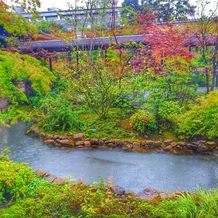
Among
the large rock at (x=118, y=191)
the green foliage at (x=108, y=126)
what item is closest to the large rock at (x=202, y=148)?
the green foliage at (x=108, y=126)

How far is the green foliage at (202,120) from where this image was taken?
5.68 m

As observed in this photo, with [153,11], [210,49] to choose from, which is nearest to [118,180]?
[210,49]

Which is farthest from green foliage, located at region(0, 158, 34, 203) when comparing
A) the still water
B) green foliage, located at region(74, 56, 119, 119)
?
green foliage, located at region(74, 56, 119, 119)

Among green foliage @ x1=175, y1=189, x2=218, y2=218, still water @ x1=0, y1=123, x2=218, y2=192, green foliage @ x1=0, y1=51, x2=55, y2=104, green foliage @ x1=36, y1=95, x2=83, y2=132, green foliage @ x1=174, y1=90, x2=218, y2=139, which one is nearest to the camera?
green foliage @ x1=0, y1=51, x2=55, y2=104

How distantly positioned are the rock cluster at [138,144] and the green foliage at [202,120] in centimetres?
28

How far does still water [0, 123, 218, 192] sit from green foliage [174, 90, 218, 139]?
0.65 m

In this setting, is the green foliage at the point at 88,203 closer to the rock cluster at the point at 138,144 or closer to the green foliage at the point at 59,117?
the rock cluster at the point at 138,144

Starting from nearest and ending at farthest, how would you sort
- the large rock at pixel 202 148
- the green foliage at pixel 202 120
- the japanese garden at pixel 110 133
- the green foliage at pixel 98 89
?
the japanese garden at pixel 110 133, the green foliage at pixel 202 120, the large rock at pixel 202 148, the green foliage at pixel 98 89

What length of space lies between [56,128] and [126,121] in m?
2.11

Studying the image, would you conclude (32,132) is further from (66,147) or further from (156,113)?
(156,113)

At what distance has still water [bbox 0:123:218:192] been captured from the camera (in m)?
4.90

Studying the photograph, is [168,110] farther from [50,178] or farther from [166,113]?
[50,178]

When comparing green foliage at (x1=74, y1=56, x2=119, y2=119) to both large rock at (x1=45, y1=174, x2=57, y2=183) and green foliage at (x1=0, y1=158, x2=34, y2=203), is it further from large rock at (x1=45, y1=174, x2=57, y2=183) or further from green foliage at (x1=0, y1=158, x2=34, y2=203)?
green foliage at (x1=0, y1=158, x2=34, y2=203)

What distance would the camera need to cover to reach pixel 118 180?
504 centimetres
